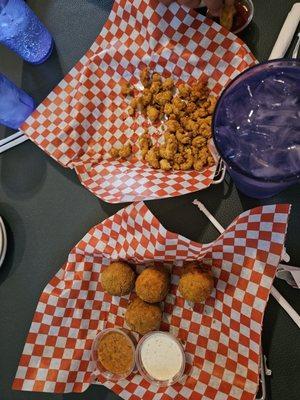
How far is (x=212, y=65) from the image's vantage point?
1.67 metres

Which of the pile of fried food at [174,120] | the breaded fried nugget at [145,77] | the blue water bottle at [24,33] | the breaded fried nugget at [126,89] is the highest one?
the blue water bottle at [24,33]

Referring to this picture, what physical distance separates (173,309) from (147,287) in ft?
0.56

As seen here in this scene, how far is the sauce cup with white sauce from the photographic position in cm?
158

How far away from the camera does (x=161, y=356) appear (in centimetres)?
160

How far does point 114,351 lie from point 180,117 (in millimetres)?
1036

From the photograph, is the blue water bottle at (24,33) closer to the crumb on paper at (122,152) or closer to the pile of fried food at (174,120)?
the pile of fried food at (174,120)

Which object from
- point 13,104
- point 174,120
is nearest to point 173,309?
point 174,120

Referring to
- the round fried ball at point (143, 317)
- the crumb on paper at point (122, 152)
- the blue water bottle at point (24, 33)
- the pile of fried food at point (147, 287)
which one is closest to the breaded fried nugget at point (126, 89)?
the crumb on paper at point (122, 152)

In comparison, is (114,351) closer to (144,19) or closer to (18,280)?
(18,280)

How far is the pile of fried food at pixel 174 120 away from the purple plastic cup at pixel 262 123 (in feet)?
1.03

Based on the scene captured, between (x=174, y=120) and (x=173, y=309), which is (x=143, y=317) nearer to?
(x=173, y=309)

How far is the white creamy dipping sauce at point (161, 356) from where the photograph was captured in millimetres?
1583

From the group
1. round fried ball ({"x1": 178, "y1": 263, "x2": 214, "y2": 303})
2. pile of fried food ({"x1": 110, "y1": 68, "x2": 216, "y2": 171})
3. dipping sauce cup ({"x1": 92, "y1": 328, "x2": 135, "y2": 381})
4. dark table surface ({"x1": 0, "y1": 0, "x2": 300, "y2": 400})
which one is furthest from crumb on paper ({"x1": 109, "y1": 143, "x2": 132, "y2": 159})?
dipping sauce cup ({"x1": 92, "y1": 328, "x2": 135, "y2": 381})

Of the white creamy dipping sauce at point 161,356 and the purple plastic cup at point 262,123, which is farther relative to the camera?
the white creamy dipping sauce at point 161,356
